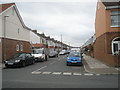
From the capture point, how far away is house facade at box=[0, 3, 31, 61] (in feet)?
72.4

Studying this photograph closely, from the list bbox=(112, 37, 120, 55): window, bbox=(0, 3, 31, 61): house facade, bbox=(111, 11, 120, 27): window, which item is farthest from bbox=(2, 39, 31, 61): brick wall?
bbox=(111, 11, 120, 27): window

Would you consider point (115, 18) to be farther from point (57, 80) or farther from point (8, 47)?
point (8, 47)

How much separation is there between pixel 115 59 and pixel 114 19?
5282 mm

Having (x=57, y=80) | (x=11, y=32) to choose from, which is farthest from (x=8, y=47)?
(x=57, y=80)

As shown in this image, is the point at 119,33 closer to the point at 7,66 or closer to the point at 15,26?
the point at 7,66

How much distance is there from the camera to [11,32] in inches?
974

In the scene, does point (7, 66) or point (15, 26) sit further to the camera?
point (15, 26)

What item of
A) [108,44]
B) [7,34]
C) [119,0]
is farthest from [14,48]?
[119,0]

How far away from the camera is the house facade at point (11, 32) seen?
2206cm

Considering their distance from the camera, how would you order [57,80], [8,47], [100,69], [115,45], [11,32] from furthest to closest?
[11,32] → [8,47] → [115,45] → [100,69] → [57,80]

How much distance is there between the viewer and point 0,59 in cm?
2148

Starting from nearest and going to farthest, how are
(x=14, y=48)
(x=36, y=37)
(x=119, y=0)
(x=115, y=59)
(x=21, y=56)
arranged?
1. (x=115, y=59)
2. (x=21, y=56)
3. (x=119, y=0)
4. (x=14, y=48)
5. (x=36, y=37)

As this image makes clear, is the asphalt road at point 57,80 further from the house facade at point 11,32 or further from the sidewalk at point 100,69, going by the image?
the house facade at point 11,32

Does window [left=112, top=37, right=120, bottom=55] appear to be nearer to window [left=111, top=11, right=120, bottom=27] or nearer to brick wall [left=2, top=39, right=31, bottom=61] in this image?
window [left=111, top=11, right=120, bottom=27]
